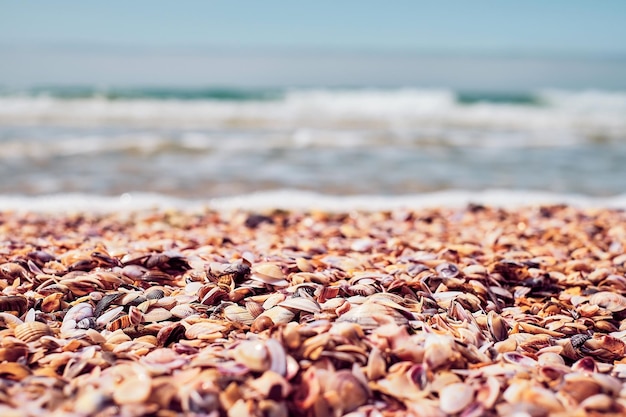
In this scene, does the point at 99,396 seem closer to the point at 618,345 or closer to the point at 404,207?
the point at 618,345

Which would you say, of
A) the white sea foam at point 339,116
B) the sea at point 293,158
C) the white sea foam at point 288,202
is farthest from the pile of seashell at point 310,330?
the white sea foam at point 339,116

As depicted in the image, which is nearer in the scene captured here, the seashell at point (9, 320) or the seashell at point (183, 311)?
the seashell at point (9, 320)

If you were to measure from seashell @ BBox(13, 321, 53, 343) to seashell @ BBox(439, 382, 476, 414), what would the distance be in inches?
50.5

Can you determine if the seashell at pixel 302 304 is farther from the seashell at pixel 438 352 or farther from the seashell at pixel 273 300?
the seashell at pixel 438 352

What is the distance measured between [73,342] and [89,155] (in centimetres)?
759

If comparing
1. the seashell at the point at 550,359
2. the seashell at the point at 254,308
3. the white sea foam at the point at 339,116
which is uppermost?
the white sea foam at the point at 339,116

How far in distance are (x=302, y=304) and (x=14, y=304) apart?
1068mm

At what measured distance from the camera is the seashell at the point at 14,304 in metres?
2.10

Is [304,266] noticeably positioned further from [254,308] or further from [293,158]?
[293,158]

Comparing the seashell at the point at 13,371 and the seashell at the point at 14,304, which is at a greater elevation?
the seashell at the point at 14,304

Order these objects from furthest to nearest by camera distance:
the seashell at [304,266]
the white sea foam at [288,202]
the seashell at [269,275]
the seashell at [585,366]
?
the white sea foam at [288,202]
the seashell at [304,266]
the seashell at [269,275]
the seashell at [585,366]

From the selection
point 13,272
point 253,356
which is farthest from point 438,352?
point 13,272

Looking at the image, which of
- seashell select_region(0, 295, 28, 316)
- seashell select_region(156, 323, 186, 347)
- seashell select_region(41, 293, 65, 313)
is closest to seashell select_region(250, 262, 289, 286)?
seashell select_region(156, 323, 186, 347)

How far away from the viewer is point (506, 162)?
9.26 m
